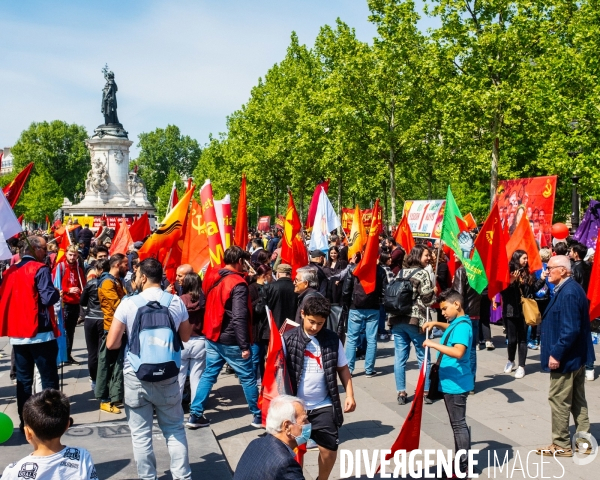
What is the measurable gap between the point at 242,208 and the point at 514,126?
19.0m

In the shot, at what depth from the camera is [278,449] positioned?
3.32 metres

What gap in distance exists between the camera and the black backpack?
27.3ft

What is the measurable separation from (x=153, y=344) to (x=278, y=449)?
207 centimetres

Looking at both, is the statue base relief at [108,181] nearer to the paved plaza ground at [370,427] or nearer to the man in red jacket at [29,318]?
the paved plaza ground at [370,427]

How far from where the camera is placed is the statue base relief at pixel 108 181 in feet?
178

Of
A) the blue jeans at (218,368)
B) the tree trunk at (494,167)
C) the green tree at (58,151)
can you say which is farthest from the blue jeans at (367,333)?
the green tree at (58,151)

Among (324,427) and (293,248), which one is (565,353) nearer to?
(324,427)

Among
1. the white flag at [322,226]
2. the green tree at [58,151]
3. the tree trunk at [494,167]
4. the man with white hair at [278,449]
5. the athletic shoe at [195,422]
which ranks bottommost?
the athletic shoe at [195,422]

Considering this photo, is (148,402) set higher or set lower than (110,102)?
lower

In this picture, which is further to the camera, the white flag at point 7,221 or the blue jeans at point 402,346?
the blue jeans at point 402,346

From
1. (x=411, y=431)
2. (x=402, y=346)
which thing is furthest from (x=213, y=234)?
(x=411, y=431)

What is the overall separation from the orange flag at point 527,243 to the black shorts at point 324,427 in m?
7.55

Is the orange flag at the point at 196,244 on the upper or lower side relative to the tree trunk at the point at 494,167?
lower

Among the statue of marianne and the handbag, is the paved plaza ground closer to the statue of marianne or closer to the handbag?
the handbag
